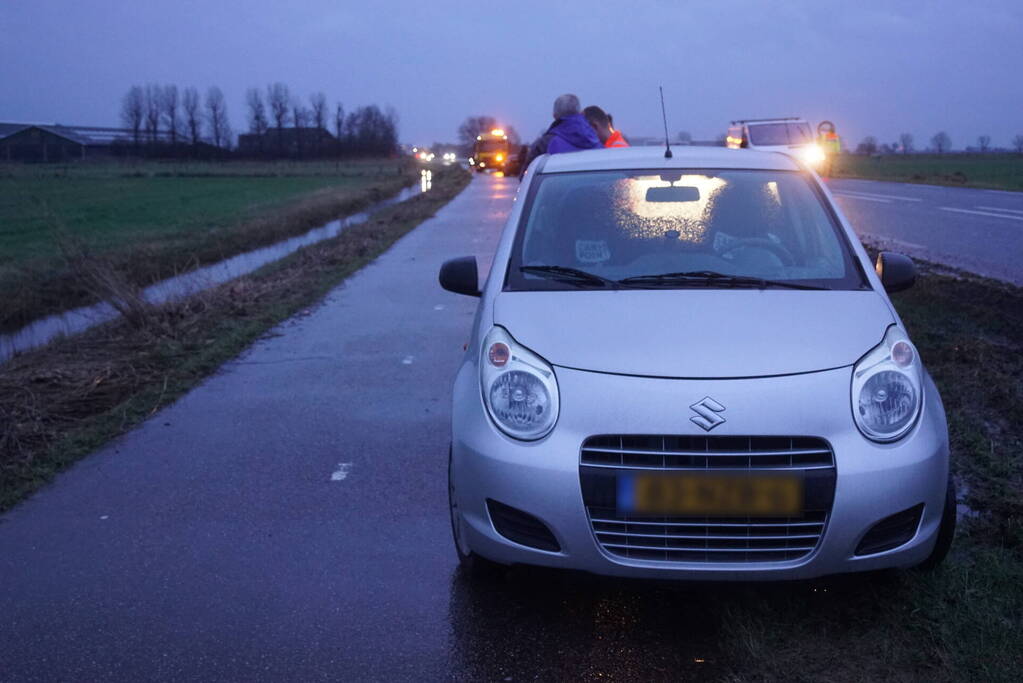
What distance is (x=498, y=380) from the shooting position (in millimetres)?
3504

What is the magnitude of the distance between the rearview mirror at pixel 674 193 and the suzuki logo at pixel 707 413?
1.68 m

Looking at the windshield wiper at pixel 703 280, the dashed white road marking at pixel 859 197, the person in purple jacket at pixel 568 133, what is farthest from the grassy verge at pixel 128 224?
the dashed white road marking at pixel 859 197

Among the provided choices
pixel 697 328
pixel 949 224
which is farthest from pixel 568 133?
pixel 949 224

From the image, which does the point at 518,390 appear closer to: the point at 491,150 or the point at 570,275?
the point at 570,275

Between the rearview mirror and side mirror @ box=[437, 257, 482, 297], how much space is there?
89 cm

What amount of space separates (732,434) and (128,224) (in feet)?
87.9

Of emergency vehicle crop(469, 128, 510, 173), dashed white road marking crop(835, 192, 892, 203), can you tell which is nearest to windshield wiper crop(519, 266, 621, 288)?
dashed white road marking crop(835, 192, 892, 203)

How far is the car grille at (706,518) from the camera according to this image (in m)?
3.18

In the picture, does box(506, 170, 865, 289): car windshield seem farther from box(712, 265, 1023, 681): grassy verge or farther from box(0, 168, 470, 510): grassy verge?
box(0, 168, 470, 510): grassy verge

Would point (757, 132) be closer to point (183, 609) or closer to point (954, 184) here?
point (954, 184)

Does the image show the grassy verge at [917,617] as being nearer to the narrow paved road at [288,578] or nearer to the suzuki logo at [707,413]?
the narrow paved road at [288,578]

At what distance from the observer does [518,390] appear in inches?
135

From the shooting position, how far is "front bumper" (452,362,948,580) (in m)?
3.18

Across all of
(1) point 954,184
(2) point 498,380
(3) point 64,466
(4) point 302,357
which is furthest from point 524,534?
(1) point 954,184
